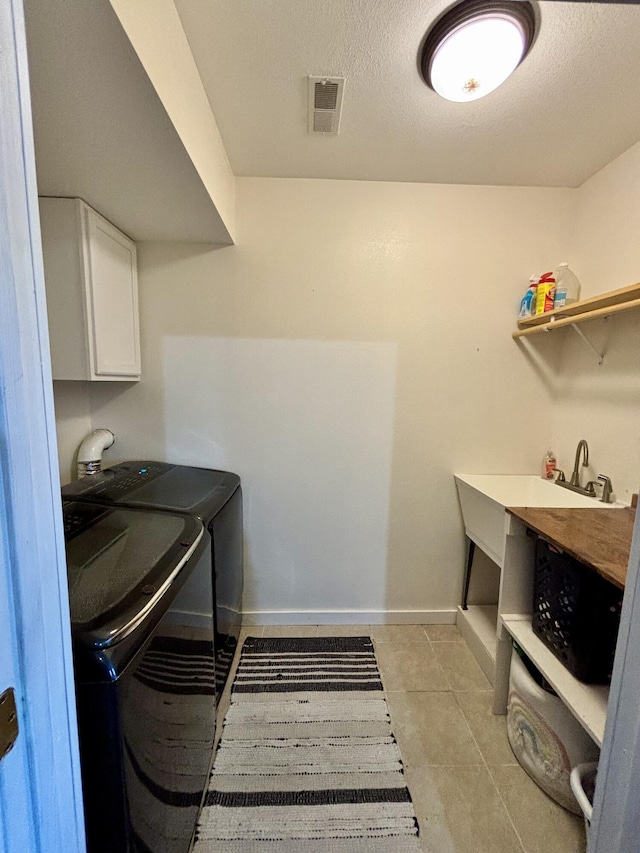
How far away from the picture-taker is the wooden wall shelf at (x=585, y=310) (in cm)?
136

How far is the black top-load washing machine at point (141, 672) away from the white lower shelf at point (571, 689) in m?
1.13

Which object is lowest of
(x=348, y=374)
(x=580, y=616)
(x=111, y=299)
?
(x=580, y=616)

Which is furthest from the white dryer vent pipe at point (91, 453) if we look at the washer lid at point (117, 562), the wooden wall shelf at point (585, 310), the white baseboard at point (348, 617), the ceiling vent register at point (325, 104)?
the wooden wall shelf at point (585, 310)

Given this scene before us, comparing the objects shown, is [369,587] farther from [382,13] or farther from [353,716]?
[382,13]

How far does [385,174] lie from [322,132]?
1.46ft

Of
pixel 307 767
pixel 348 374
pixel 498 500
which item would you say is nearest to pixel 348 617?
pixel 307 767

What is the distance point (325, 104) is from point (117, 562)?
170cm

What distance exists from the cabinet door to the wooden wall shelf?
6.55ft

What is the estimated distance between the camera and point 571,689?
115cm

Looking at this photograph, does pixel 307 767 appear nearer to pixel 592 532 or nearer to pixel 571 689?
pixel 571 689

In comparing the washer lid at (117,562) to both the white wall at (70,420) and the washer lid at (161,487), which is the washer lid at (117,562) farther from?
the white wall at (70,420)

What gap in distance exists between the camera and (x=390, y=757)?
1.40 m

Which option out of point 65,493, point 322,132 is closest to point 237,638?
point 65,493

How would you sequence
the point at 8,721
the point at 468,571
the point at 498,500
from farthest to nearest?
1. the point at 468,571
2. the point at 498,500
3. the point at 8,721
